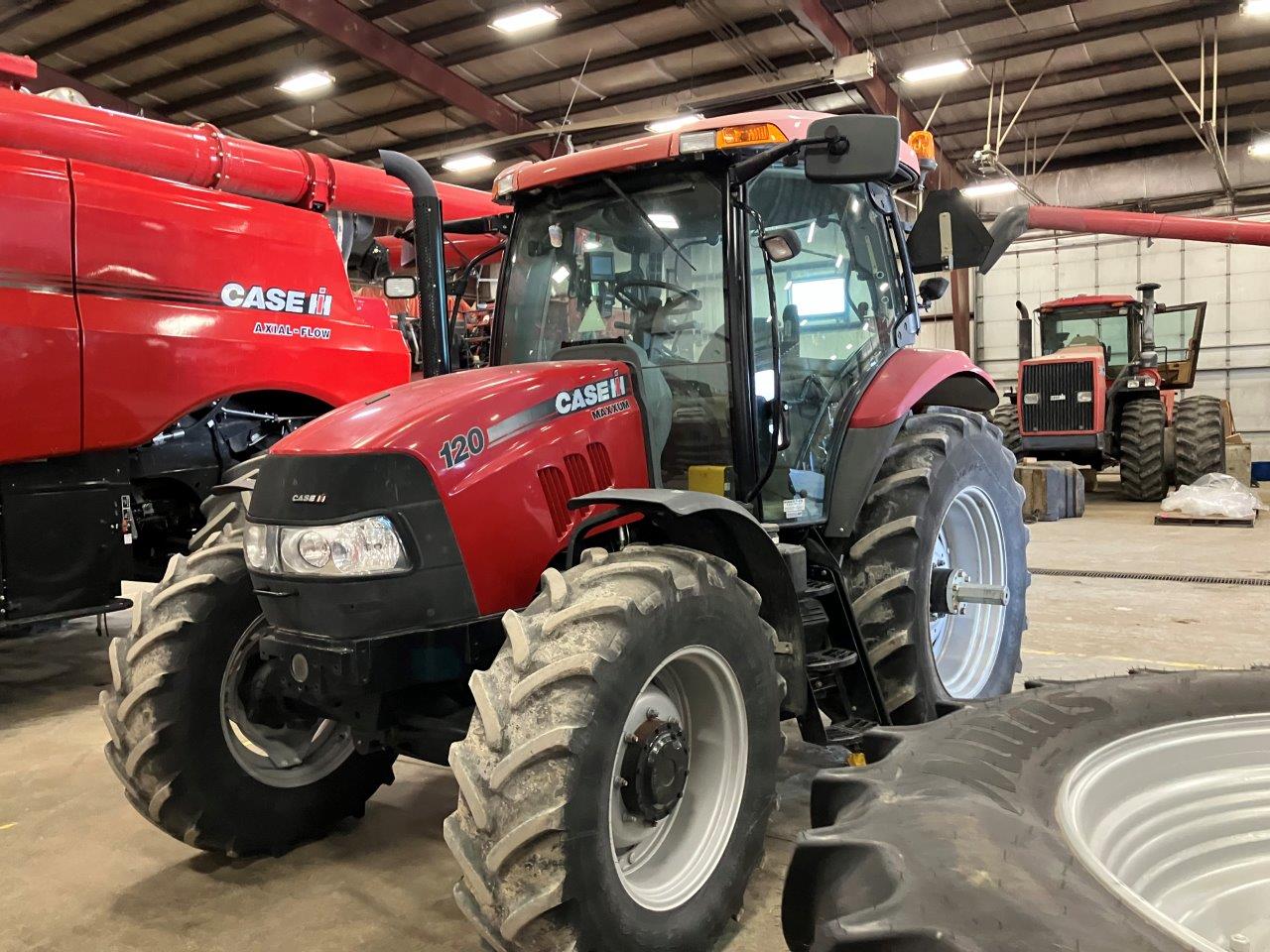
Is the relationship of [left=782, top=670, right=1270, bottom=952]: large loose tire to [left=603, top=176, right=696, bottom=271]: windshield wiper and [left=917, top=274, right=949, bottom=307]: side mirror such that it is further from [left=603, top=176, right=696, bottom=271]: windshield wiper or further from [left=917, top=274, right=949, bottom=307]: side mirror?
[left=917, top=274, right=949, bottom=307]: side mirror

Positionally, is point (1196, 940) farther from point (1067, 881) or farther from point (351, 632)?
point (351, 632)

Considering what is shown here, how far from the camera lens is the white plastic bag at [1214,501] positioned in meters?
9.48

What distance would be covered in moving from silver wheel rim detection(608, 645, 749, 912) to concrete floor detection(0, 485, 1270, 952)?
0.22 m

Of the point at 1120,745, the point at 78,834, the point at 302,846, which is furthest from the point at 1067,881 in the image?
the point at 78,834

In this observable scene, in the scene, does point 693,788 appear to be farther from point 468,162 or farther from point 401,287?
point 468,162

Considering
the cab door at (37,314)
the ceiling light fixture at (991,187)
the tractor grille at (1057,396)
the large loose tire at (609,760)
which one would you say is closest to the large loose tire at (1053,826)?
the large loose tire at (609,760)

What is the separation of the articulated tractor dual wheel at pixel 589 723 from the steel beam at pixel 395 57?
9.81 meters

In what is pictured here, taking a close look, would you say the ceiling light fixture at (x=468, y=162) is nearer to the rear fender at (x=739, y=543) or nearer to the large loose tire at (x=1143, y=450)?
the large loose tire at (x=1143, y=450)

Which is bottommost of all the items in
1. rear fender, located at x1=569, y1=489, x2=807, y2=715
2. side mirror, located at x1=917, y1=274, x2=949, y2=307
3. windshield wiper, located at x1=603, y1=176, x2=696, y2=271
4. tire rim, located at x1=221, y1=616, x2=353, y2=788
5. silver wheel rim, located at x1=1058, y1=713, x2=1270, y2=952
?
tire rim, located at x1=221, y1=616, x2=353, y2=788

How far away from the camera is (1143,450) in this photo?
1152cm

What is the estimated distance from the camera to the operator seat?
9.05 feet

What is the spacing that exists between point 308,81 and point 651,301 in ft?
39.8

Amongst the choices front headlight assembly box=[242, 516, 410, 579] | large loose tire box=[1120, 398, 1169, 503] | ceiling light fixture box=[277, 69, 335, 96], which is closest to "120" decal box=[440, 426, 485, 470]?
front headlight assembly box=[242, 516, 410, 579]

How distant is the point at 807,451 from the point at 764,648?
0.97 m
